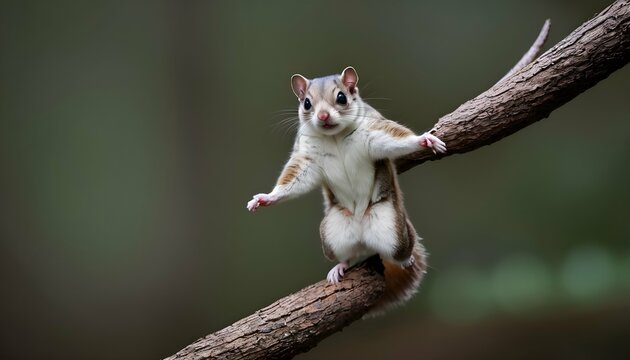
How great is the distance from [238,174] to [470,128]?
2539 mm

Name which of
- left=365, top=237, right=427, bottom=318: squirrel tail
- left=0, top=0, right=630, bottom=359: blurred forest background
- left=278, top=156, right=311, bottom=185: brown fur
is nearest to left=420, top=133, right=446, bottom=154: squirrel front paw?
left=278, top=156, right=311, bottom=185: brown fur

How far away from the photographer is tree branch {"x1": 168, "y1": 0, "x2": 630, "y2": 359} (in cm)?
267

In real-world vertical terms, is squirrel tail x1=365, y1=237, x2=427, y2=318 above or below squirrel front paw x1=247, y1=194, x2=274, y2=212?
below

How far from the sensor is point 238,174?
5082 mm

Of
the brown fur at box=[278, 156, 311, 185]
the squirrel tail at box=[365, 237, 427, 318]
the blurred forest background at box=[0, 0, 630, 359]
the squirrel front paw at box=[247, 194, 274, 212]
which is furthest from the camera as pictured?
the blurred forest background at box=[0, 0, 630, 359]

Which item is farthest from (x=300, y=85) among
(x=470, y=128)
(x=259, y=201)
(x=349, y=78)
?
(x=470, y=128)

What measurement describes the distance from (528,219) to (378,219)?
2440 mm

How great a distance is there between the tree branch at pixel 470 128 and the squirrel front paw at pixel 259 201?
49 cm

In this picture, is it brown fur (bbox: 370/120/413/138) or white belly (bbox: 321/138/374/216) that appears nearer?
brown fur (bbox: 370/120/413/138)

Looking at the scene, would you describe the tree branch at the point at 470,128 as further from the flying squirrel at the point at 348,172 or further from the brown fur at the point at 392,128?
the brown fur at the point at 392,128

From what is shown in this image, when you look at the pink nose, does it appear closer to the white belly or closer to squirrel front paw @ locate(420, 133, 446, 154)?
the white belly

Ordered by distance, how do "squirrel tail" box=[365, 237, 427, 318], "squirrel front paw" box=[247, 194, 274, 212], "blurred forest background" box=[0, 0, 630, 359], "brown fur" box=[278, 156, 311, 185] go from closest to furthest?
"squirrel front paw" box=[247, 194, 274, 212]
"brown fur" box=[278, 156, 311, 185]
"squirrel tail" box=[365, 237, 427, 318]
"blurred forest background" box=[0, 0, 630, 359]

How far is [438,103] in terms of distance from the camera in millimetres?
4988

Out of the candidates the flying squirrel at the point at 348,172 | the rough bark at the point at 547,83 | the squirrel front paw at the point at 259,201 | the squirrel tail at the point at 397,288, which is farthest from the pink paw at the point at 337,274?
the rough bark at the point at 547,83
